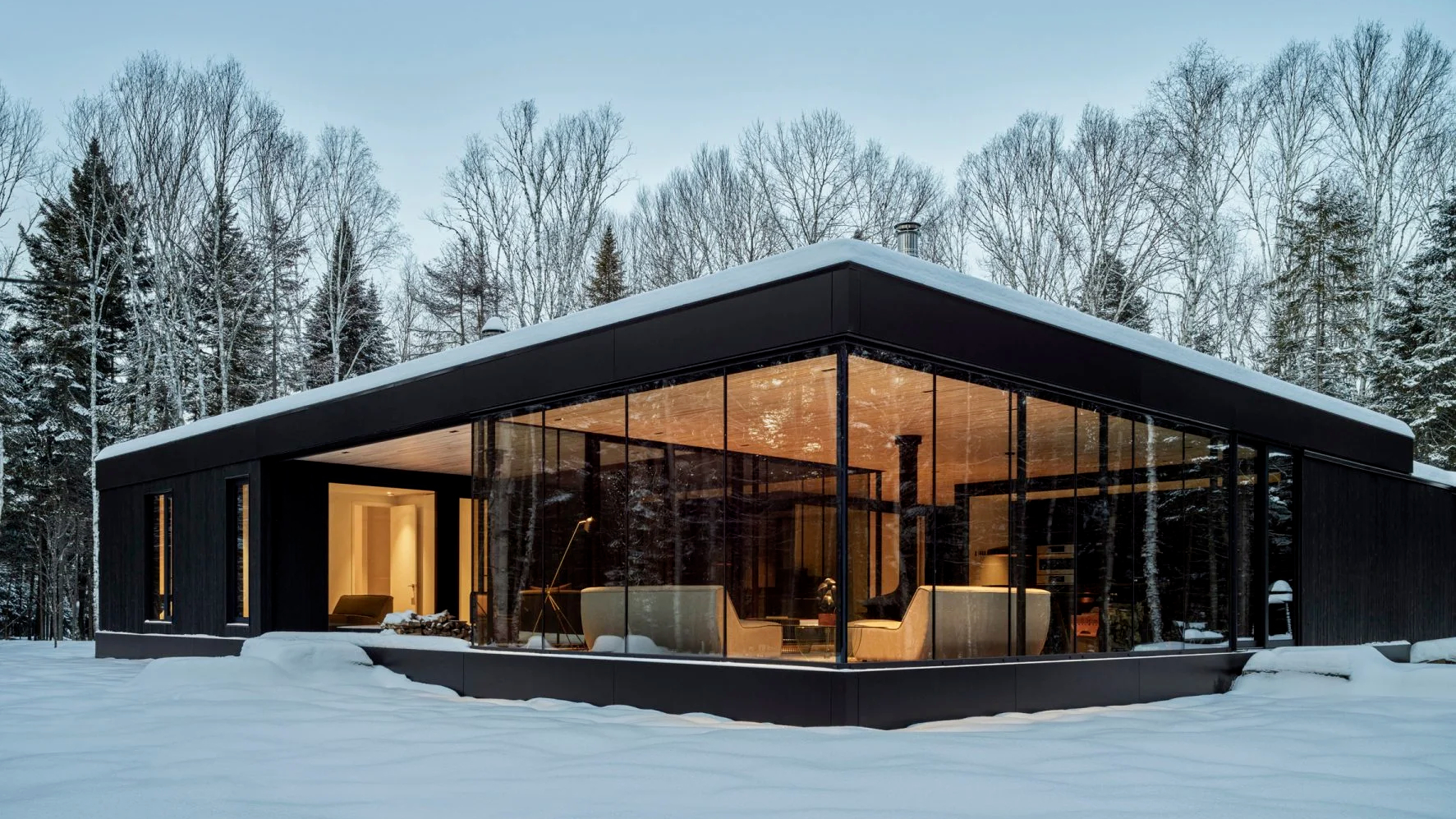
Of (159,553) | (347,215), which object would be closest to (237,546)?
(159,553)

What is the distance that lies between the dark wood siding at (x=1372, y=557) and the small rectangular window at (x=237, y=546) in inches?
453

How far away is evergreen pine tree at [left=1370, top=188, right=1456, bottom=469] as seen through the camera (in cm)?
1972

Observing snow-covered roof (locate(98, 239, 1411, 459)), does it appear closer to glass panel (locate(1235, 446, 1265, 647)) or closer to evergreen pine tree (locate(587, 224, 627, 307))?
glass panel (locate(1235, 446, 1265, 647))

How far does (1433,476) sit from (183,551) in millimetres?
Result: 15553

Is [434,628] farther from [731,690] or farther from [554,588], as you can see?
[731,690]

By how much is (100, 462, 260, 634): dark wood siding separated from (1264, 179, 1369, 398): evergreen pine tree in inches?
762

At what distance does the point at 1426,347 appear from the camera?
19875mm

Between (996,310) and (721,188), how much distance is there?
1714 centimetres

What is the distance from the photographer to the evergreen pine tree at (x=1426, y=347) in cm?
1972

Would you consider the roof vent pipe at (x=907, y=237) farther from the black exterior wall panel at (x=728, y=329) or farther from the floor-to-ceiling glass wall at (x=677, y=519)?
the floor-to-ceiling glass wall at (x=677, y=519)

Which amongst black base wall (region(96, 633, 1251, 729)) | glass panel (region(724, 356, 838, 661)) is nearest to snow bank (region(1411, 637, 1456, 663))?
black base wall (region(96, 633, 1251, 729))

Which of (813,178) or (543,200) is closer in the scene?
(813,178)

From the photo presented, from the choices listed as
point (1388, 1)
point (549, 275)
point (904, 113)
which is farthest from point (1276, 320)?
point (549, 275)

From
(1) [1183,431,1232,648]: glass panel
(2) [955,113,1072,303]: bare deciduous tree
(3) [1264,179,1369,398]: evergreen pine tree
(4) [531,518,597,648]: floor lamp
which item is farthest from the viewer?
(2) [955,113,1072,303]: bare deciduous tree
